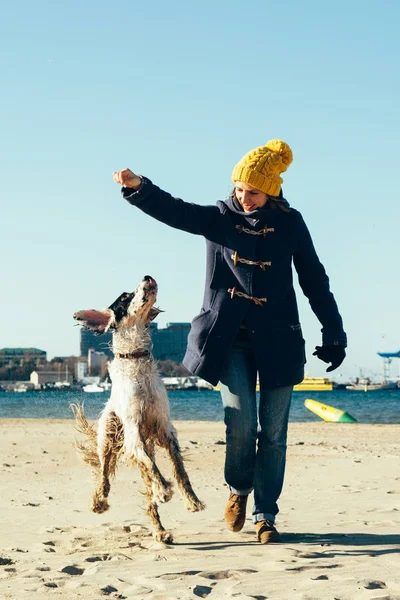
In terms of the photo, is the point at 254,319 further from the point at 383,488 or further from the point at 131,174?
the point at 383,488

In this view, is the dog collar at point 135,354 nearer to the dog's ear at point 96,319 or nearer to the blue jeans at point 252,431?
the dog's ear at point 96,319

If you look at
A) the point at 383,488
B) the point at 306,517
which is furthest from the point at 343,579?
the point at 383,488

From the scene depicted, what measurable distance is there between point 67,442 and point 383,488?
22.2ft

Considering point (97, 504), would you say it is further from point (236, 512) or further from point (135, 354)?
point (135, 354)

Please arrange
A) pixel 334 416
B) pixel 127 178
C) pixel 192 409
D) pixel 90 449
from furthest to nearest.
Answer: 1. pixel 192 409
2. pixel 334 416
3. pixel 90 449
4. pixel 127 178

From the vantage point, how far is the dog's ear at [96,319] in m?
5.46

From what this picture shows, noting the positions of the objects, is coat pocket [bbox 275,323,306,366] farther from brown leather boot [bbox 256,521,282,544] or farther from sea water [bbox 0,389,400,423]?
sea water [bbox 0,389,400,423]

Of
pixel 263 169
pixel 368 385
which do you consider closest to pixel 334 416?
pixel 263 169

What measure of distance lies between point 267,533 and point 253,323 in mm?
1227

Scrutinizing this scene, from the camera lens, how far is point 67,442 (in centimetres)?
1330

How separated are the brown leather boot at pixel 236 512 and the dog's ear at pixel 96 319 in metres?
1.30

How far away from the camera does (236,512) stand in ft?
17.6

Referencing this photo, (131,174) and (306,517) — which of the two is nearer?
(131,174)

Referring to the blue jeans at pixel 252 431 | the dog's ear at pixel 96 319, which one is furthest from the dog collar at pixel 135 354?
the blue jeans at pixel 252 431
